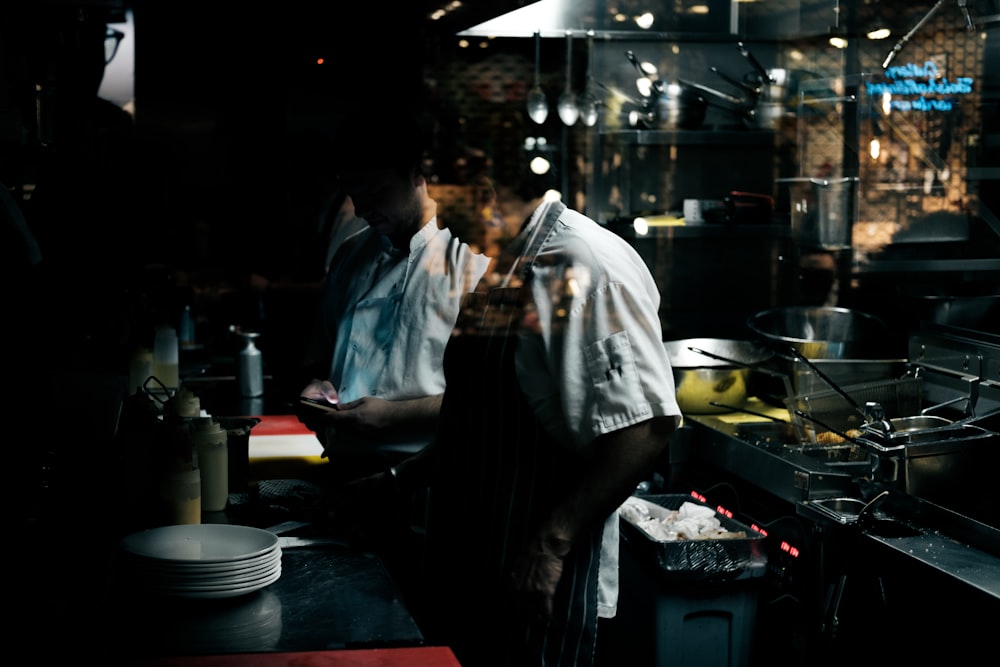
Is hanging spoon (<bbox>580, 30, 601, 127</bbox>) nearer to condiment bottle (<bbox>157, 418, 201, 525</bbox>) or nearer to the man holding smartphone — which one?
the man holding smartphone

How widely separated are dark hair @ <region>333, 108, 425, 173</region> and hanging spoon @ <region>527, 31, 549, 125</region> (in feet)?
8.58

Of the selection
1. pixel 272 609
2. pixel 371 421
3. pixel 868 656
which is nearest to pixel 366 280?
pixel 371 421

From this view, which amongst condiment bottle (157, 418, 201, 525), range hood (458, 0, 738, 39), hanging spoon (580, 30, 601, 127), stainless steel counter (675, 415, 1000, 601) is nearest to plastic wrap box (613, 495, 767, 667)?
stainless steel counter (675, 415, 1000, 601)

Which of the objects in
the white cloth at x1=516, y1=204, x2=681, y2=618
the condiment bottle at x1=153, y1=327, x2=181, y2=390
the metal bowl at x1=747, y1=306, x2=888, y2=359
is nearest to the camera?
the white cloth at x1=516, y1=204, x2=681, y2=618

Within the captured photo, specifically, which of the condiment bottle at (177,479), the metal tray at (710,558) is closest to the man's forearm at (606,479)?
the condiment bottle at (177,479)

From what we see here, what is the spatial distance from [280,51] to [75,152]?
1581mm

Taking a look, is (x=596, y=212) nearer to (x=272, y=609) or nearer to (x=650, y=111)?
(x=650, y=111)

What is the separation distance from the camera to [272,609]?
65.3 inches

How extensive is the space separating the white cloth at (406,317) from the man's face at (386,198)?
2.6 inches

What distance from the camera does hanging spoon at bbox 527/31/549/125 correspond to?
5.14 m

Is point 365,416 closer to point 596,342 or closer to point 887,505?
point 596,342

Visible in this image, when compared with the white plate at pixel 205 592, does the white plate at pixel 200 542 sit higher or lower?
higher

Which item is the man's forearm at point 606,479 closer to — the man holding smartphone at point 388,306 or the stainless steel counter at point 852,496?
the man holding smartphone at point 388,306

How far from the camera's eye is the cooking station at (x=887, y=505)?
8.62ft
